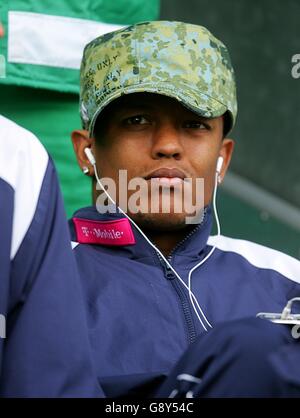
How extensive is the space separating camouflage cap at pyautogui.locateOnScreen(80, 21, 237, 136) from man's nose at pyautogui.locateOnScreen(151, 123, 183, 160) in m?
0.07

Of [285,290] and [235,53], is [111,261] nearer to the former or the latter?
[285,290]

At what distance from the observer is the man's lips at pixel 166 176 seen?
6.81 ft

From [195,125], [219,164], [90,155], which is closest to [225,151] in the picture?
[219,164]

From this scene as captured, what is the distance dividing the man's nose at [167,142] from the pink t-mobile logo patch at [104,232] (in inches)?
6.0

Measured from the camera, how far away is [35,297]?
57.4 inches

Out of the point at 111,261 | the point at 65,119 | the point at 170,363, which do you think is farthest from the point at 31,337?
the point at 65,119

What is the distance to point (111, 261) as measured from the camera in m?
2.08

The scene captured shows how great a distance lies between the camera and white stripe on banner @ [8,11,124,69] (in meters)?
2.78

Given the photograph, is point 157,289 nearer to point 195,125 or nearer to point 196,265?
point 196,265

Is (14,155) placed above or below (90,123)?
above

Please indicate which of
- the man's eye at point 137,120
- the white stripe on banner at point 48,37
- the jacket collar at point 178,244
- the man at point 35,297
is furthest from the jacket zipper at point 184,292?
the white stripe on banner at point 48,37

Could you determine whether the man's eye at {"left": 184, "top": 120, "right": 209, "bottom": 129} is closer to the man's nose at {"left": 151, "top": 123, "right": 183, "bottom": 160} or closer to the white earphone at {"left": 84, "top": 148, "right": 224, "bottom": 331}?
the man's nose at {"left": 151, "top": 123, "right": 183, "bottom": 160}

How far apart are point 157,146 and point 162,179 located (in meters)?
0.07
